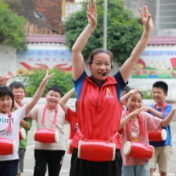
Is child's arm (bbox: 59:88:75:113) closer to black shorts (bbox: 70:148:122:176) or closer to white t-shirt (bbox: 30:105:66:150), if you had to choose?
white t-shirt (bbox: 30:105:66:150)

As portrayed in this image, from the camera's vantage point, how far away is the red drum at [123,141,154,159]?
3.82 meters

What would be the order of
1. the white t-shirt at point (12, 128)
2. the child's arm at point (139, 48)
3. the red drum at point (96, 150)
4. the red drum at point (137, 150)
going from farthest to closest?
the white t-shirt at point (12, 128) < the red drum at point (137, 150) < the child's arm at point (139, 48) < the red drum at point (96, 150)

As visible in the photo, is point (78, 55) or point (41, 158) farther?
point (41, 158)

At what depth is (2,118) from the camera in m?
4.16

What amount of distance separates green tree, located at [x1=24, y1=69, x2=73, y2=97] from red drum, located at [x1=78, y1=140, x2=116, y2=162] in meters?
14.2

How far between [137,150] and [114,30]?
15.2m

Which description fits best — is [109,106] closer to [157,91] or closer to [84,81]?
[84,81]

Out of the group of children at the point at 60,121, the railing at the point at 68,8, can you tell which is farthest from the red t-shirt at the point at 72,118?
the railing at the point at 68,8

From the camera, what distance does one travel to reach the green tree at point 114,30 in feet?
61.3

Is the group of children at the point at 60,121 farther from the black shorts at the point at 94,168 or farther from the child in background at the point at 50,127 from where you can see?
the black shorts at the point at 94,168

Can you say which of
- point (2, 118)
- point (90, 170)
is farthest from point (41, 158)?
point (90, 170)

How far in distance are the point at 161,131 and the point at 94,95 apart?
1.91 meters

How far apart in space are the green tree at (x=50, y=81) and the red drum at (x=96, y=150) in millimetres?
14204

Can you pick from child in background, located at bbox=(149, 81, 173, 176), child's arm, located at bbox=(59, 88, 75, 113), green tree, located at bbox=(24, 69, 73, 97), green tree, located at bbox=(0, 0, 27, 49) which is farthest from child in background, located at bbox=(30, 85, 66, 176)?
green tree, located at bbox=(0, 0, 27, 49)
